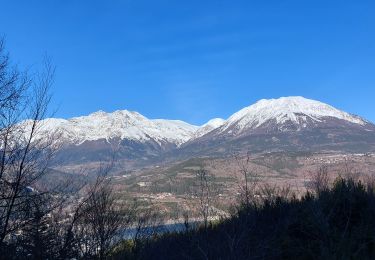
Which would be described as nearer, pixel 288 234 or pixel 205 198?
pixel 288 234

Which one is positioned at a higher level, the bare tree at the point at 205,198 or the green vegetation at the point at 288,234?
the bare tree at the point at 205,198

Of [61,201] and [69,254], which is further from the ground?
[61,201]

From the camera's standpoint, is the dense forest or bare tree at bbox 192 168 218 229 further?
bare tree at bbox 192 168 218 229

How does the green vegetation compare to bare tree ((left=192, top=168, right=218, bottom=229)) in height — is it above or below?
below

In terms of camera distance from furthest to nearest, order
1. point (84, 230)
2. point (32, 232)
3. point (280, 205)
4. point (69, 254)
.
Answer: point (280, 205) → point (84, 230) → point (69, 254) → point (32, 232)

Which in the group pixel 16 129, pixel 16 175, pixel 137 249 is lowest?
pixel 137 249

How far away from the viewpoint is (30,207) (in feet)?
40.2

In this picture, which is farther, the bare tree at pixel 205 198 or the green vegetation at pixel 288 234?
the bare tree at pixel 205 198

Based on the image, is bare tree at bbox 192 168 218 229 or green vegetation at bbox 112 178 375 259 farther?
bare tree at bbox 192 168 218 229

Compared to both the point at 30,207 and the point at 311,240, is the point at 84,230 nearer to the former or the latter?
the point at 30,207

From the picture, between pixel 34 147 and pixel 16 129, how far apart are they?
72 centimetres

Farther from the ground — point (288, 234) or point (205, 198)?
point (205, 198)

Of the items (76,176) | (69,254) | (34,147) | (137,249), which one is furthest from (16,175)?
(137,249)

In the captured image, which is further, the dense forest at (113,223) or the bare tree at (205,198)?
the bare tree at (205,198)
